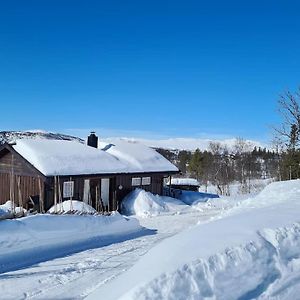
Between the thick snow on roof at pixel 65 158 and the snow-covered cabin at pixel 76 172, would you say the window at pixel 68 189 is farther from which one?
the thick snow on roof at pixel 65 158

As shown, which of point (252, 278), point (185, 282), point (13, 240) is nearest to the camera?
point (185, 282)

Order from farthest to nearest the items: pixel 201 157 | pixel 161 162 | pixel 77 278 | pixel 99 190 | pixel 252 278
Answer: pixel 201 157, pixel 161 162, pixel 99 190, pixel 77 278, pixel 252 278

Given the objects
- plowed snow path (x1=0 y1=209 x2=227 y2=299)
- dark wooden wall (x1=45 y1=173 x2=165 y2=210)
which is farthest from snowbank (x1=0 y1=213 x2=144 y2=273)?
dark wooden wall (x1=45 y1=173 x2=165 y2=210)

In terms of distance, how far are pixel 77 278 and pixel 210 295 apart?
11.3 ft

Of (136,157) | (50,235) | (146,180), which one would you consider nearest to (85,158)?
(136,157)

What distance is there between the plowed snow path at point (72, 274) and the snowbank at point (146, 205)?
1015 centimetres

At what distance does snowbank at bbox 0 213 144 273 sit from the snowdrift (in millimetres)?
4307

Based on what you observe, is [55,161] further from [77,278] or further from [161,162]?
[77,278]

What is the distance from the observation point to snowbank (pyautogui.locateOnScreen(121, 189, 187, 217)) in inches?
830

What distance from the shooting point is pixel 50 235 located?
10.2 metres

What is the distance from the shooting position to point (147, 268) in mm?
4738

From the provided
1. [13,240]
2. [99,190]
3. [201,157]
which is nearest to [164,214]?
[99,190]

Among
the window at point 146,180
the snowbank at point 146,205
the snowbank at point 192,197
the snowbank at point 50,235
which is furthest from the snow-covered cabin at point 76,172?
the snowbank at point 50,235

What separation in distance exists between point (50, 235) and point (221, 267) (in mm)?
6225
